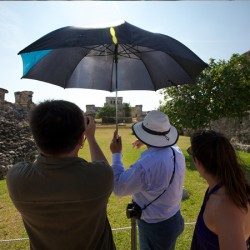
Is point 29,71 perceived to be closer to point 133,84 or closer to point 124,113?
point 133,84

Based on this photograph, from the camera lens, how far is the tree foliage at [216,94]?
11.3 meters

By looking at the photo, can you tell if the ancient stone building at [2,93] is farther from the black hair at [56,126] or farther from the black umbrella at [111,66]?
the black hair at [56,126]

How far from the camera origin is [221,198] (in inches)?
60.4

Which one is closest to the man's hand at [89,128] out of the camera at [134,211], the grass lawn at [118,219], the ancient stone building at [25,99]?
the camera at [134,211]

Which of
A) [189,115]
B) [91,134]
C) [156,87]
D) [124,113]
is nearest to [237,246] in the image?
[91,134]

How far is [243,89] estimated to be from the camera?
11.3 metres

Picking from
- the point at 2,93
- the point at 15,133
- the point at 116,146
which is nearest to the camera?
the point at 116,146

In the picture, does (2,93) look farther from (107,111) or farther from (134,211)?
(107,111)

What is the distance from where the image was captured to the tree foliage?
443 inches

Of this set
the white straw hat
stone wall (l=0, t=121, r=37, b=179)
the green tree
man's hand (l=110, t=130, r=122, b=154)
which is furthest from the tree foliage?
the green tree

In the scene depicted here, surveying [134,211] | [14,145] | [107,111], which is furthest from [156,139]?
[107,111]

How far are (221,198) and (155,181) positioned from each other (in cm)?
76

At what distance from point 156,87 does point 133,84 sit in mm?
312

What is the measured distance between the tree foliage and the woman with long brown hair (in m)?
9.92
